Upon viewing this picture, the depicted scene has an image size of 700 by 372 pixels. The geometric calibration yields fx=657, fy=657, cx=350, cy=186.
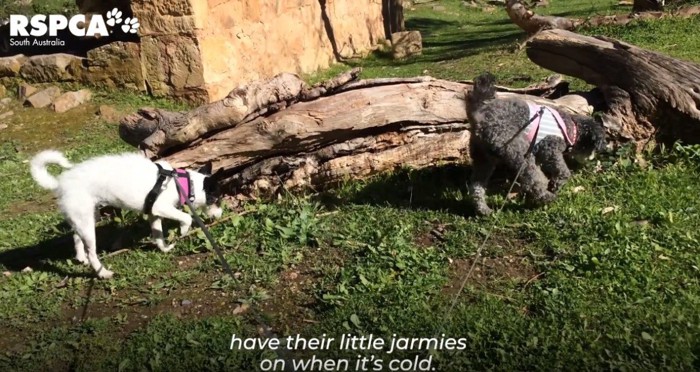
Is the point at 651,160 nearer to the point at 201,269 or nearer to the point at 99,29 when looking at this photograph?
the point at 201,269

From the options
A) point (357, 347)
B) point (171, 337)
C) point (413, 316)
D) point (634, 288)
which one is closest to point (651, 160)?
point (634, 288)

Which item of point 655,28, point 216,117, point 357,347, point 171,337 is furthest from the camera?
point 655,28

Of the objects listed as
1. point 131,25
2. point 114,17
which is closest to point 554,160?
point 131,25

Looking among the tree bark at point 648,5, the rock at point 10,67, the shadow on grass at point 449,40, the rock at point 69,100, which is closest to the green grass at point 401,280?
the rock at point 69,100

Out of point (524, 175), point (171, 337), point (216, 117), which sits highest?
point (216, 117)

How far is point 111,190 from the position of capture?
17.3ft

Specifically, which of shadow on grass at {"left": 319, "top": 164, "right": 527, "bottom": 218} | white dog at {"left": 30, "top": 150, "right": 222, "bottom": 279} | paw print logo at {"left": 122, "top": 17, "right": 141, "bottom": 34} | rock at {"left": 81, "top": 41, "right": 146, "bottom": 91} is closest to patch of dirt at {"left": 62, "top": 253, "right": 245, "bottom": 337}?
white dog at {"left": 30, "top": 150, "right": 222, "bottom": 279}

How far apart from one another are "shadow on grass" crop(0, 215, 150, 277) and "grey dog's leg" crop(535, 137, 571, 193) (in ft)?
11.8

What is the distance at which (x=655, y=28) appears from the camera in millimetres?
12195

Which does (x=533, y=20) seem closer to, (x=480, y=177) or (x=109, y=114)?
(x=109, y=114)

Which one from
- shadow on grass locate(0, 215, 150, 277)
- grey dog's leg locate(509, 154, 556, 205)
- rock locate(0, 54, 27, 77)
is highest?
rock locate(0, 54, 27, 77)

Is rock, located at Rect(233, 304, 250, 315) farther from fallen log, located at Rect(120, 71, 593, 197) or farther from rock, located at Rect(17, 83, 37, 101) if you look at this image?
rock, located at Rect(17, 83, 37, 101)

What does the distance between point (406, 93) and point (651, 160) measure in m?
2.35

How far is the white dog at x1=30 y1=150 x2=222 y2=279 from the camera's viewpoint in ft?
17.1
